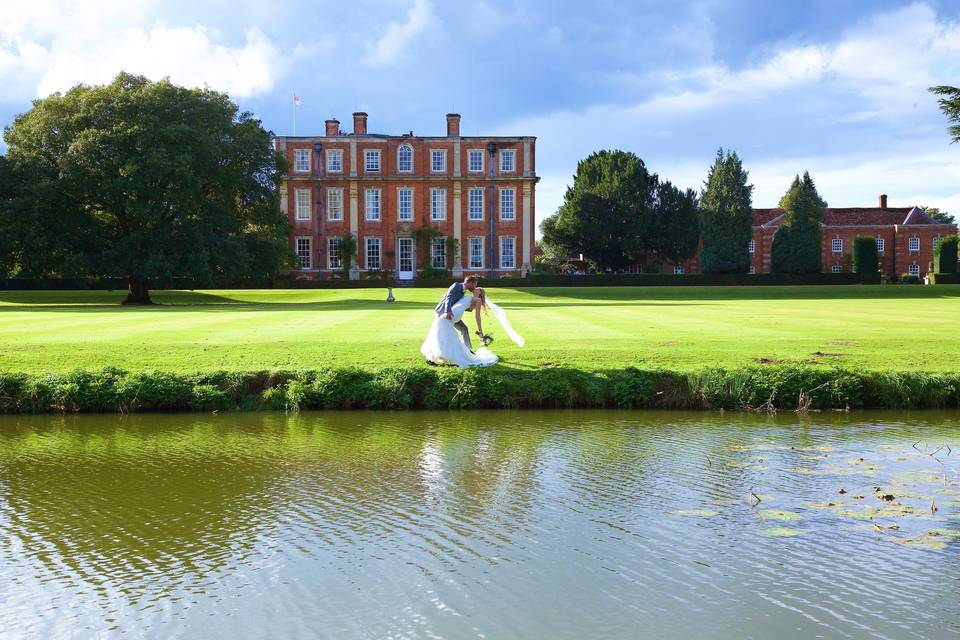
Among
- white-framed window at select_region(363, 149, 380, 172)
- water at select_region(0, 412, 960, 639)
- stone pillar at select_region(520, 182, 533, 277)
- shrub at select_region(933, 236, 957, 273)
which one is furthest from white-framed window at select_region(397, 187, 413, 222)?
water at select_region(0, 412, 960, 639)

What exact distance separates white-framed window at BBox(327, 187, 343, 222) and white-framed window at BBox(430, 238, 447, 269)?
298 inches

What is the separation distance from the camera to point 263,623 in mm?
4711

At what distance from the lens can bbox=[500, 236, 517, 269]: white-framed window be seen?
6156cm

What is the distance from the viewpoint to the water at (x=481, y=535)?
477cm

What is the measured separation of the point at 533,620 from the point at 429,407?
7.46 m

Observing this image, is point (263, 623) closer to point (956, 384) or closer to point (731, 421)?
point (731, 421)

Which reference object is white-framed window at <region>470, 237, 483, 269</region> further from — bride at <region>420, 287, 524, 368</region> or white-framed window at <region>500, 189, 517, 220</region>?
bride at <region>420, 287, 524, 368</region>

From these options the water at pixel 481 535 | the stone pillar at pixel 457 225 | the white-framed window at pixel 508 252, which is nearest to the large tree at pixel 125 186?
the stone pillar at pixel 457 225

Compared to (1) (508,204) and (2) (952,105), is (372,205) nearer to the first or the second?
(1) (508,204)

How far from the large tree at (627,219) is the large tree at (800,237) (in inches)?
275

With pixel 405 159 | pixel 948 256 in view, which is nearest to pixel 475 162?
pixel 405 159

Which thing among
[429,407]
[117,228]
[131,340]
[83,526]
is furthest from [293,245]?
[83,526]

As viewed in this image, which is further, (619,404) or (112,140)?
(112,140)

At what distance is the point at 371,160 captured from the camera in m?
61.9
